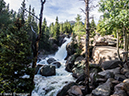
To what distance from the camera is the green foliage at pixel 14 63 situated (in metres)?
7.64

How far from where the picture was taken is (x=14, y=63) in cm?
792

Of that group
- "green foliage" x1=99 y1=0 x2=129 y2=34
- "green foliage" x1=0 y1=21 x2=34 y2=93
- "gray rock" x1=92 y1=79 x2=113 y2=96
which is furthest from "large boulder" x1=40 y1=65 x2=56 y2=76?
"green foliage" x1=99 y1=0 x2=129 y2=34

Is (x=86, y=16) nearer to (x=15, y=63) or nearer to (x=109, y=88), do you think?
(x=109, y=88)

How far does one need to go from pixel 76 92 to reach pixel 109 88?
257 cm

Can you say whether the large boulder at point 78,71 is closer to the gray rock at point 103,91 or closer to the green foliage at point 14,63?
the gray rock at point 103,91

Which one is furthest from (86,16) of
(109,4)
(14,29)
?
(14,29)

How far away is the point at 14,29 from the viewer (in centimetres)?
938

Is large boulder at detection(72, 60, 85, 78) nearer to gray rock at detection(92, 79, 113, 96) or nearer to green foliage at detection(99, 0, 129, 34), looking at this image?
gray rock at detection(92, 79, 113, 96)

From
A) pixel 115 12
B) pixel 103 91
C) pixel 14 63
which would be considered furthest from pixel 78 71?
pixel 14 63

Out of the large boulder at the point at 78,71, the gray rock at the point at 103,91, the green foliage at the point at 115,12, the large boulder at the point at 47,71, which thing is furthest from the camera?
the large boulder at the point at 47,71

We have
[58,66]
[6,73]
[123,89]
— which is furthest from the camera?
[58,66]

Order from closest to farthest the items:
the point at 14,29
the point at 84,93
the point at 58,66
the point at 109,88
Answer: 1. the point at 109,88
2. the point at 84,93
3. the point at 14,29
4. the point at 58,66

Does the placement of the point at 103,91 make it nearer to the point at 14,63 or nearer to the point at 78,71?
the point at 14,63

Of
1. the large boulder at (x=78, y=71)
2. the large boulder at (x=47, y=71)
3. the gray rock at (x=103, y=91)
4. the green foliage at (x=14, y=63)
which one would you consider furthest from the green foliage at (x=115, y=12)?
the large boulder at (x=47, y=71)
